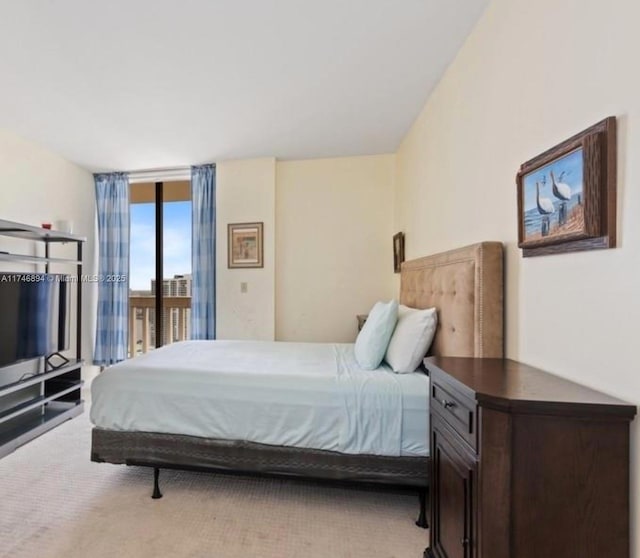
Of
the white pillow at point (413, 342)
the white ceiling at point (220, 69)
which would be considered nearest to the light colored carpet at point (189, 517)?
the white pillow at point (413, 342)

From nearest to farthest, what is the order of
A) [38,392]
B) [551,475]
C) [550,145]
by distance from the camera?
[551,475] < [550,145] < [38,392]

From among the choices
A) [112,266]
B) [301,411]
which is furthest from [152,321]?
[301,411]

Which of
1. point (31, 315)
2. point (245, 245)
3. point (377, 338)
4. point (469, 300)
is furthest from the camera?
point (245, 245)

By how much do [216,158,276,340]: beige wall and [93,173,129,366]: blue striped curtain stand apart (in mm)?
1225

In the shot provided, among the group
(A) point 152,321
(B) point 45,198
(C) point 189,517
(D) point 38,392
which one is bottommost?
(C) point 189,517

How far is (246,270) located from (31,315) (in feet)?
6.30

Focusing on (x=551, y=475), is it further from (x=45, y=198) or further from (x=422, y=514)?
(x=45, y=198)

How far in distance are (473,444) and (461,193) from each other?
57.1 inches

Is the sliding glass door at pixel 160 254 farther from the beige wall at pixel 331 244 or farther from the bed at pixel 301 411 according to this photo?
the bed at pixel 301 411

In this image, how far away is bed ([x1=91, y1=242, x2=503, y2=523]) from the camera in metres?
1.58

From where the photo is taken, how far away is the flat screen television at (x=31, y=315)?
8.38 ft

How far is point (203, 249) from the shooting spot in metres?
3.74

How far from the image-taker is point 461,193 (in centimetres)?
191

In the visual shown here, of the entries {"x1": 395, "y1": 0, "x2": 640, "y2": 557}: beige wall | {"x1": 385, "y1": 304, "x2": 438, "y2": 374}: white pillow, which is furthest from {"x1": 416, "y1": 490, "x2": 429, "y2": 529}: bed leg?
{"x1": 395, "y1": 0, "x2": 640, "y2": 557}: beige wall
